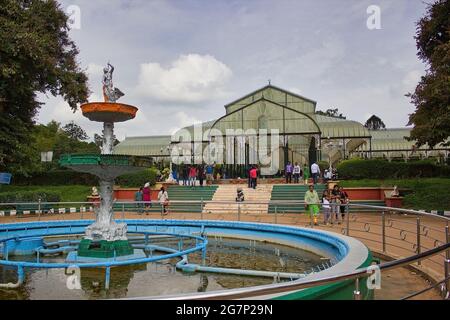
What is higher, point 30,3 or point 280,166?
point 30,3

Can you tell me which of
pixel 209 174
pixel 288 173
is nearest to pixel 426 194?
pixel 288 173

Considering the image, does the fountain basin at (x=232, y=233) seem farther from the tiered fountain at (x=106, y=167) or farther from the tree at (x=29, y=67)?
the tree at (x=29, y=67)

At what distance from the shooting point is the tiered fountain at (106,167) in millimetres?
9781

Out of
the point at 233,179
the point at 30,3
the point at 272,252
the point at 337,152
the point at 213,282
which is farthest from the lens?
the point at 337,152

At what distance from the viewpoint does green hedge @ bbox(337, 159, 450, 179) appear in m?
24.4

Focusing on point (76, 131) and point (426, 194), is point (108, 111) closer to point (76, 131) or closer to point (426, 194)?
point (426, 194)

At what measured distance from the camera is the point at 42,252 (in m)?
10.4

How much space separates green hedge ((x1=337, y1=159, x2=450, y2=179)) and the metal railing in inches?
237

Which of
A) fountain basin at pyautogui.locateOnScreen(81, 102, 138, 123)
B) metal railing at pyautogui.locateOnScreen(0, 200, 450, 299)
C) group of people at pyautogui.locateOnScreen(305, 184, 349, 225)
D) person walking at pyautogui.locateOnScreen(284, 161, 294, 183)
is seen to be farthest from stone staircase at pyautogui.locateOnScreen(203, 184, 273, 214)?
fountain basin at pyautogui.locateOnScreen(81, 102, 138, 123)

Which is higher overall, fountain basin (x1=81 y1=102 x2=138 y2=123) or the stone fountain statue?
the stone fountain statue

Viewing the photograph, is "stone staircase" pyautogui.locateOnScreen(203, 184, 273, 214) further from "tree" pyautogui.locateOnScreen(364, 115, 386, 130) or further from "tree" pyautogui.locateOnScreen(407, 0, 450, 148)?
"tree" pyautogui.locateOnScreen(364, 115, 386, 130)
